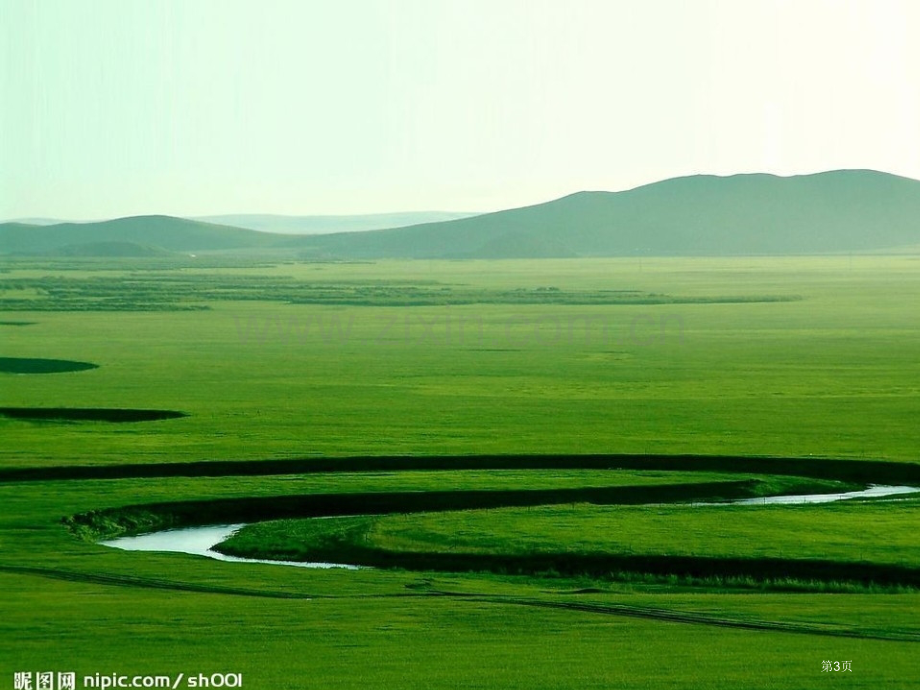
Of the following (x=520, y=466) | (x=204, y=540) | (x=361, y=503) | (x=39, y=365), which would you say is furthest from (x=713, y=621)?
(x=39, y=365)

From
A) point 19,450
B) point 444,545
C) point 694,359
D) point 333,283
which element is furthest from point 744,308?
point 444,545

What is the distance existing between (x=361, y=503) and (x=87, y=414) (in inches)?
682

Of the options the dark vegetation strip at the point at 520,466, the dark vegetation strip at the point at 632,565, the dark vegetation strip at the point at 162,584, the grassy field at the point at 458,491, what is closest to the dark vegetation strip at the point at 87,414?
the grassy field at the point at 458,491

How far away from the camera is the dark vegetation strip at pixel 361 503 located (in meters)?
30.4

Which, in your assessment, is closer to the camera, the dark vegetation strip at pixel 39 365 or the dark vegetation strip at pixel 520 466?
the dark vegetation strip at pixel 520 466

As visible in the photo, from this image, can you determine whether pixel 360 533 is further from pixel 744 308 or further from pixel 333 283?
pixel 333 283

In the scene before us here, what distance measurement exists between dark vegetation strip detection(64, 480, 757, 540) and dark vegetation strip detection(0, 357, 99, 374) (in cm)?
3225

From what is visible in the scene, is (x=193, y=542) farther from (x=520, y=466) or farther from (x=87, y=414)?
(x=87, y=414)

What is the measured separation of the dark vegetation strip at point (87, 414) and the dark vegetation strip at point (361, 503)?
1444 cm

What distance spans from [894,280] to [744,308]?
2449 inches

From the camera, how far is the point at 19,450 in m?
38.0

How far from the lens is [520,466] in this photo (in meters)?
36.4

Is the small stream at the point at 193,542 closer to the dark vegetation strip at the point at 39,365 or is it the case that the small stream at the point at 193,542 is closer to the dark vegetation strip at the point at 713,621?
the dark vegetation strip at the point at 713,621

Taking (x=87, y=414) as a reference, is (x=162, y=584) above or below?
below
